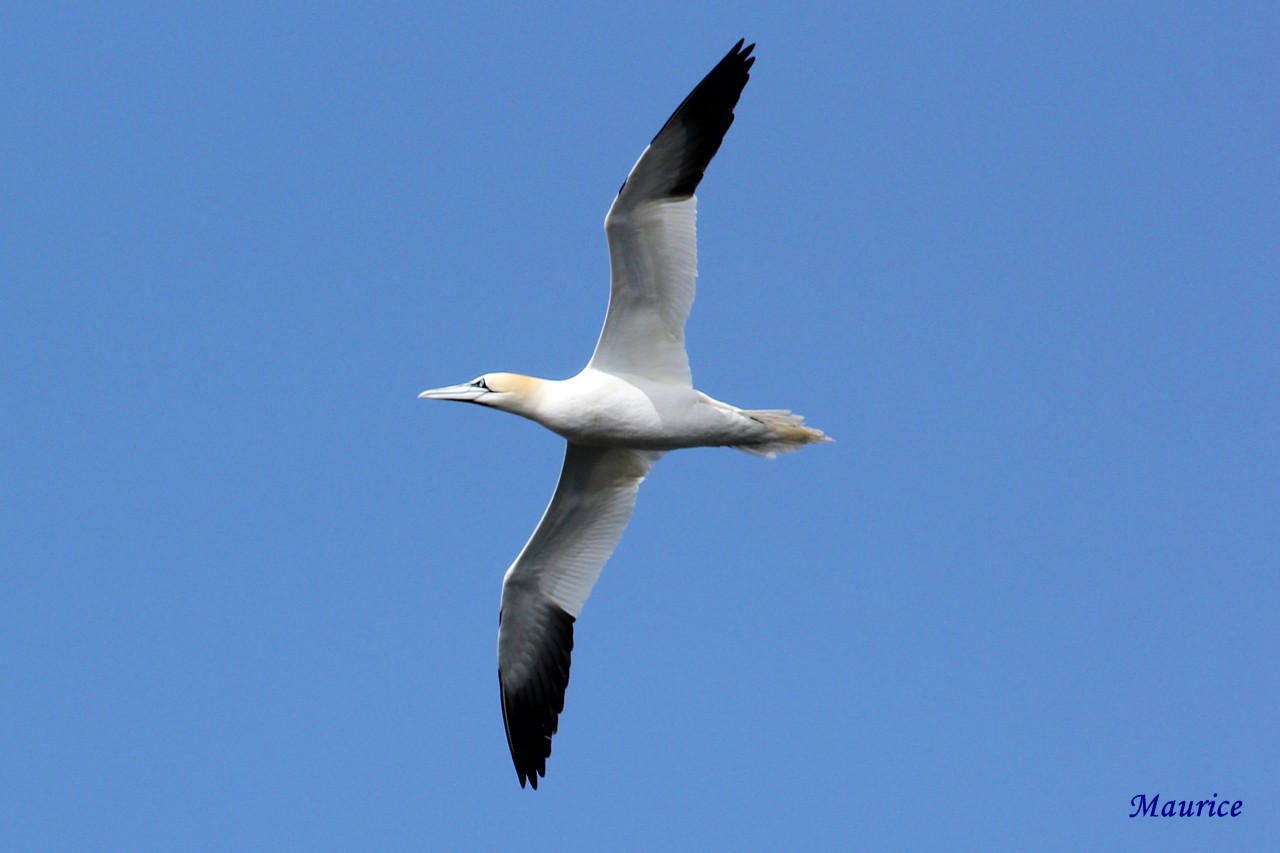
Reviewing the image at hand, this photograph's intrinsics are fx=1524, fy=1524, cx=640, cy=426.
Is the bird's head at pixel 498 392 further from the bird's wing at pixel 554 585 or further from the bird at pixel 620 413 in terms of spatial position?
the bird's wing at pixel 554 585

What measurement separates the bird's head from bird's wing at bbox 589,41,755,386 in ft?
2.60

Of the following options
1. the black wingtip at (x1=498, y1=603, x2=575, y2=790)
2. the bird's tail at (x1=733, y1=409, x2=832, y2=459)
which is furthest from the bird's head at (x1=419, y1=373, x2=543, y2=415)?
the black wingtip at (x1=498, y1=603, x2=575, y2=790)

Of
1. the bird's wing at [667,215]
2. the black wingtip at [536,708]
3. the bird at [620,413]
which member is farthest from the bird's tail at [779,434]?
the black wingtip at [536,708]

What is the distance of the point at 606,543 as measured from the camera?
13.0 m

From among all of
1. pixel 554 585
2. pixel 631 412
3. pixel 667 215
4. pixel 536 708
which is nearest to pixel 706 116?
pixel 667 215

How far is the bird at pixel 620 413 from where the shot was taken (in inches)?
440

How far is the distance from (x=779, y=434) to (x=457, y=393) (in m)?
2.55

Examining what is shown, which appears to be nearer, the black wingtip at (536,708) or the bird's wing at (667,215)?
the bird's wing at (667,215)

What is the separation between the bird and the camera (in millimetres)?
11164

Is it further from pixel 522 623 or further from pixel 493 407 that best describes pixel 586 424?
pixel 522 623

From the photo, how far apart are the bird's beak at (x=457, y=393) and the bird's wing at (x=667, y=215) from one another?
1172 millimetres

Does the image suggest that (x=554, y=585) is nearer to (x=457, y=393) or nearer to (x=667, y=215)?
(x=457, y=393)

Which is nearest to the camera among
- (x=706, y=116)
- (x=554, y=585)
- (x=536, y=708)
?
(x=706, y=116)

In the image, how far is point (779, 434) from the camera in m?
11.8
